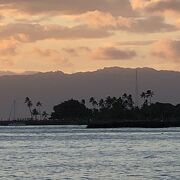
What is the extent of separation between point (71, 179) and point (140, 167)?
11.4 meters

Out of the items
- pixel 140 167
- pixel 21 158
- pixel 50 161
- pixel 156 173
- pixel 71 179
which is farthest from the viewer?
pixel 21 158

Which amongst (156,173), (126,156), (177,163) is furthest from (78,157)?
(156,173)

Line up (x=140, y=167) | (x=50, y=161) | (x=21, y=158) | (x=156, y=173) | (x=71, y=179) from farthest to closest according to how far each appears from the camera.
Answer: (x=21, y=158)
(x=50, y=161)
(x=140, y=167)
(x=156, y=173)
(x=71, y=179)

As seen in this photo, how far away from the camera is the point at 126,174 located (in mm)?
62344

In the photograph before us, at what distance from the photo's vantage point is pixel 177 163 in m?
72.9

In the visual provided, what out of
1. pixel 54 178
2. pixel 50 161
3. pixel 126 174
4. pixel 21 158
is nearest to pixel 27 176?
pixel 54 178

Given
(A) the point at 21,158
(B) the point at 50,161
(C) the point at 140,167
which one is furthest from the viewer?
(A) the point at 21,158

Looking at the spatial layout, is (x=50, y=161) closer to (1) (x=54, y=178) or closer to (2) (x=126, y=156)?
(2) (x=126, y=156)

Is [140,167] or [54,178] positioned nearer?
[54,178]

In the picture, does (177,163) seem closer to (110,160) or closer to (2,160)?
(110,160)

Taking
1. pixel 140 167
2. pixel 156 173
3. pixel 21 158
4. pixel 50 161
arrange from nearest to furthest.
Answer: pixel 156 173
pixel 140 167
pixel 50 161
pixel 21 158

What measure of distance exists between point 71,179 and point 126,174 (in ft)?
17.7

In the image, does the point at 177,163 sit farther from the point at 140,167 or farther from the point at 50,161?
the point at 50,161

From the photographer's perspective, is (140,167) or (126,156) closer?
(140,167)
